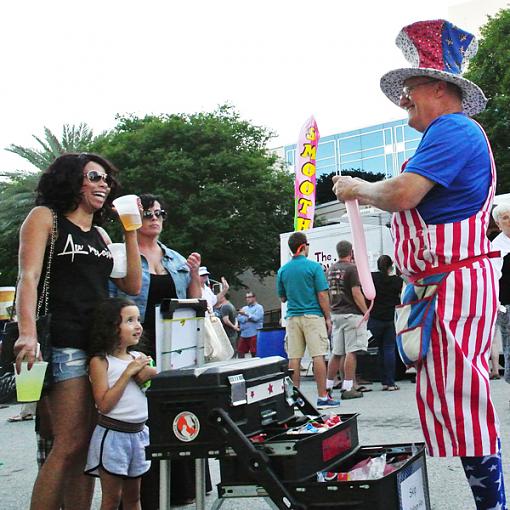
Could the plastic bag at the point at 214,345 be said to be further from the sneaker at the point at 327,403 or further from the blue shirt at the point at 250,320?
the blue shirt at the point at 250,320

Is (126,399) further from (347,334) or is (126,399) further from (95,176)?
(347,334)

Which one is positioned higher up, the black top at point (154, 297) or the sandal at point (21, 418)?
the black top at point (154, 297)

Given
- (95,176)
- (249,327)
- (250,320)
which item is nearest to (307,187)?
(250,320)

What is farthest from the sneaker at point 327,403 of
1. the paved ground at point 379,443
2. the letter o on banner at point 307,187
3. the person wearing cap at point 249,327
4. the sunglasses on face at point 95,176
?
the letter o on banner at point 307,187

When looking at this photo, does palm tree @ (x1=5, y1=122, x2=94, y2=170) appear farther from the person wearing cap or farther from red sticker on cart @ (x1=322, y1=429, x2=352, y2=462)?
red sticker on cart @ (x1=322, y1=429, x2=352, y2=462)

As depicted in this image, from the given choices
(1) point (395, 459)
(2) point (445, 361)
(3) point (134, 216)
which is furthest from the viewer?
(3) point (134, 216)

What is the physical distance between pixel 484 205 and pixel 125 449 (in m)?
1.99

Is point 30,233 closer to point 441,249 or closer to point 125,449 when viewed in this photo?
point 125,449

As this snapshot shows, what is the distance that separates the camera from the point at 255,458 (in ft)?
8.56

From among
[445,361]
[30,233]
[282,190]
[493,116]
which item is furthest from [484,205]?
[282,190]

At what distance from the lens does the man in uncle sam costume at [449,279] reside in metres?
2.58

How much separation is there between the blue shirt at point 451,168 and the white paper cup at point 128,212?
4.47 ft

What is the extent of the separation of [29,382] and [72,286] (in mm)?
495

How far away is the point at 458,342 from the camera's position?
2602 mm
